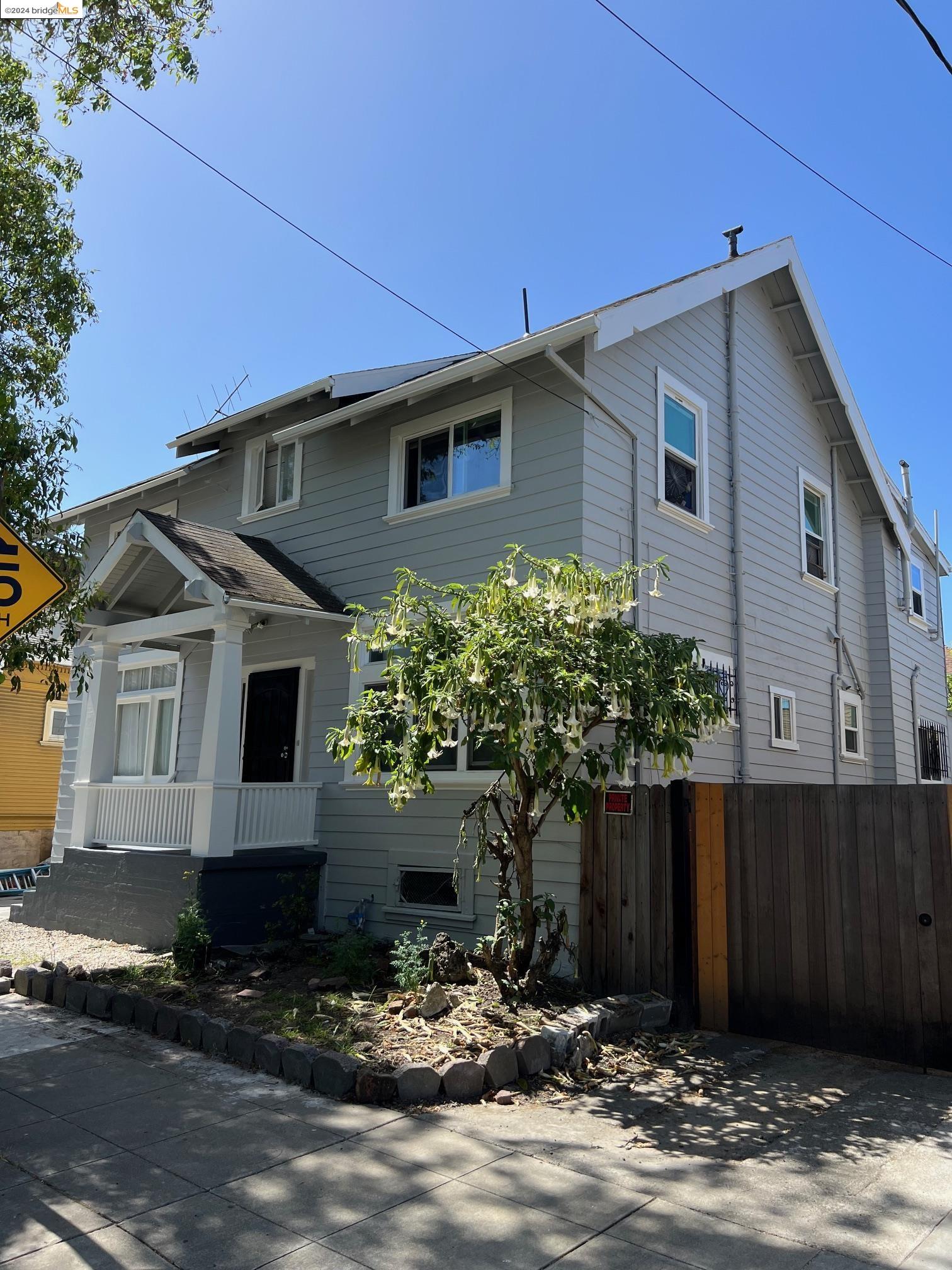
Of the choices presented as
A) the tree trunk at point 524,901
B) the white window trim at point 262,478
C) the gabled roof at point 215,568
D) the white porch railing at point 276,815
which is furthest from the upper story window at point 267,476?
the tree trunk at point 524,901

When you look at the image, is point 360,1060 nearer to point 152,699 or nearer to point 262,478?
point 262,478

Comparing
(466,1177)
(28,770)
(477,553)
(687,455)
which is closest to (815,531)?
(687,455)

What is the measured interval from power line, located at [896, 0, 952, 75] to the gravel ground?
32.7 ft

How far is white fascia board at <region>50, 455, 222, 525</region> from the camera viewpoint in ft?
46.0

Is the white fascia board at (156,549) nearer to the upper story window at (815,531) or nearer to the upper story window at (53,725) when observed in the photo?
the upper story window at (815,531)

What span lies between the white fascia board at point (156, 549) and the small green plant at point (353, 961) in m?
3.74

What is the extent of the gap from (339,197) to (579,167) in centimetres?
254

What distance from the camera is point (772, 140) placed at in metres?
8.76

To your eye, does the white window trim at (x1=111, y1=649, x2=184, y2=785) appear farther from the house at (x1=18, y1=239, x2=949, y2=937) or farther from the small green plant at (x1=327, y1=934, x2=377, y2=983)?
the small green plant at (x1=327, y1=934, x2=377, y2=983)

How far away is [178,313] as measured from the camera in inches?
438

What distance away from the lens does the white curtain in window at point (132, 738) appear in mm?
14633

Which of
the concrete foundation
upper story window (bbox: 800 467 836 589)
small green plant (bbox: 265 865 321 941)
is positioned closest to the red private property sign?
small green plant (bbox: 265 865 321 941)

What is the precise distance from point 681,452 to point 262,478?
5.85m

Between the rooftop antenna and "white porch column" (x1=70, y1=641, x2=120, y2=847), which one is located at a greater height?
the rooftop antenna
